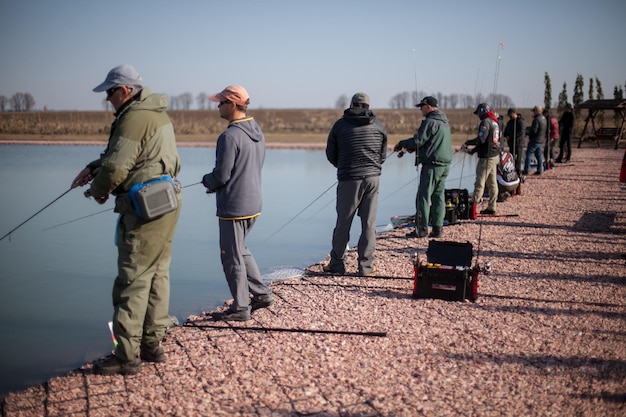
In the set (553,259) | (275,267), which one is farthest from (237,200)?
(553,259)

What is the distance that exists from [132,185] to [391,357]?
2.22 m

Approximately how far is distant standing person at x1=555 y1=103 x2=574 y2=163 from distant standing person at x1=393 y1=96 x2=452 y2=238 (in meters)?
12.8

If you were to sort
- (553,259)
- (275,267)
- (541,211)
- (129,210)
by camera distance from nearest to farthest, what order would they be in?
(129,210) < (553,259) < (275,267) < (541,211)

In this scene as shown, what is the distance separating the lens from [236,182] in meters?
5.36

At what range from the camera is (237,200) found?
5.38 meters

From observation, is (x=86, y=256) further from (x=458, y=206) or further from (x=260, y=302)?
(x=458, y=206)

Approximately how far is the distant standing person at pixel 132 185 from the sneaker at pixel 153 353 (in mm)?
113

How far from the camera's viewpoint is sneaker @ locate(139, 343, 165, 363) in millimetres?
4602

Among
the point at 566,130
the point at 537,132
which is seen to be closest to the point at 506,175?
the point at 537,132

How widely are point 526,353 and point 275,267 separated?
4.32 meters

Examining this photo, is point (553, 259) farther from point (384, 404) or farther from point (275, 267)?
point (384, 404)

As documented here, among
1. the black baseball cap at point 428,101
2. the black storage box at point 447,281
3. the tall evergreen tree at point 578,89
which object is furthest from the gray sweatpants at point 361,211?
the tall evergreen tree at point 578,89

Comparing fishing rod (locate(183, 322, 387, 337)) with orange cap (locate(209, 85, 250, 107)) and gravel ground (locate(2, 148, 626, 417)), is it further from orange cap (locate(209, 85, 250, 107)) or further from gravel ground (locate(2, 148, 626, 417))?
orange cap (locate(209, 85, 250, 107))

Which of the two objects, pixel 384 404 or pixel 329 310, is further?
pixel 329 310
